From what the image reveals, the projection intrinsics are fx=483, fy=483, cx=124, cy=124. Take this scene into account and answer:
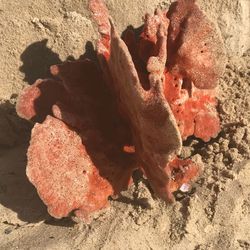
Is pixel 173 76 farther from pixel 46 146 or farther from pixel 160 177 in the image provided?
pixel 46 146

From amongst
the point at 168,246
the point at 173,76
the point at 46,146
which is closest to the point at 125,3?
the point at 173,76

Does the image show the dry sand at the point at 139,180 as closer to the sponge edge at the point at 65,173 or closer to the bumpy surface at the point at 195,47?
the sponge edge at the point at 65,173

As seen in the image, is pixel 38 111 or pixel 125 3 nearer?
pixel 38 111

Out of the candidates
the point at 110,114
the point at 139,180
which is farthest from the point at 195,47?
the point at 139,180

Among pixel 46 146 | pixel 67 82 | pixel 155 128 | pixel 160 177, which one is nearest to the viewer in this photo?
pixel 155 128

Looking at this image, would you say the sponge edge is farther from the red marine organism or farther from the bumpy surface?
the bumpy surface

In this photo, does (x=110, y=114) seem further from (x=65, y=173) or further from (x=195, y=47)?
(x=195, y=47)
